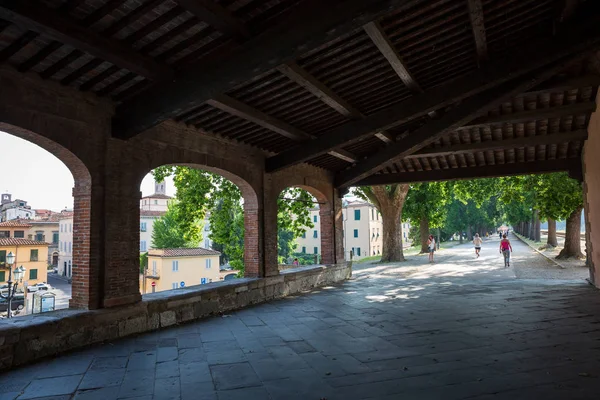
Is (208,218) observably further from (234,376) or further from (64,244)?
(64,244)

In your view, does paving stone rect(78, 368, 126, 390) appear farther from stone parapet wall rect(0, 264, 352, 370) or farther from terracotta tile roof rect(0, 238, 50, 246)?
terracotta tile roof rect(0, 238, 50, 246)

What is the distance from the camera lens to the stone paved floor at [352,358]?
10.8 ft

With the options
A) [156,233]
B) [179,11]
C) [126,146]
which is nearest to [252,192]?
[126,146]

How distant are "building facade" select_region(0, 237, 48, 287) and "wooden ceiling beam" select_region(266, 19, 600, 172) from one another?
31.7 m

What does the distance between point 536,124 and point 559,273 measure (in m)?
5.72

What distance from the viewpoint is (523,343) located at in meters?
4.54

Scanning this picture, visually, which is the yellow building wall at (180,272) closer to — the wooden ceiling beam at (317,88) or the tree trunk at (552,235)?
the tree trunk at (552,235)

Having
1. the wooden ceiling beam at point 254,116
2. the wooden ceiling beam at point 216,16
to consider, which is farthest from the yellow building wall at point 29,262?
the wooden ceiling beam at point 216,16

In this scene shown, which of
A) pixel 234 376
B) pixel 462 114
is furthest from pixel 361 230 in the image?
pixel 234 376

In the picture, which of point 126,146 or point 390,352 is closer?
point 390,352

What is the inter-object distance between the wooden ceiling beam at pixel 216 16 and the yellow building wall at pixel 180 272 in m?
27.9

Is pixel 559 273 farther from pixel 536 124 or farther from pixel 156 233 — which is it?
pixel 156 233

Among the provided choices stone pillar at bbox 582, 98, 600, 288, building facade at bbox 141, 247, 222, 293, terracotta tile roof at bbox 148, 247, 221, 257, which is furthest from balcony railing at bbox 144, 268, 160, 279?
stone pillar at bbox 582, 98, 600, 288

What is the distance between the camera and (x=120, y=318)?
5242 mm
